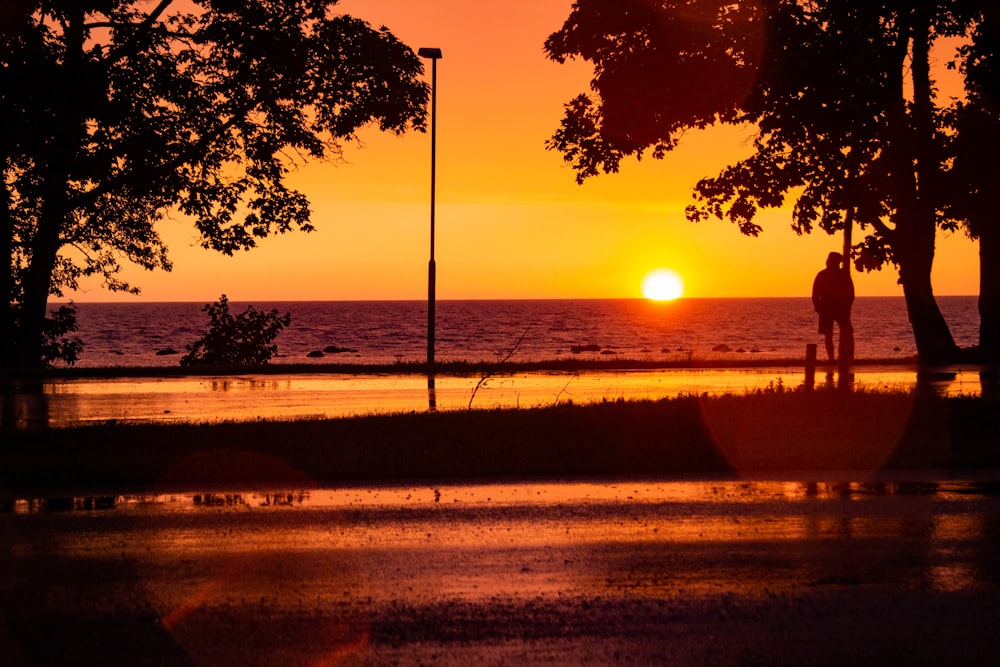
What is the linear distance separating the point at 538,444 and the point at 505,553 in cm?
512

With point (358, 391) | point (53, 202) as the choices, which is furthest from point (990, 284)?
point (53, 202)

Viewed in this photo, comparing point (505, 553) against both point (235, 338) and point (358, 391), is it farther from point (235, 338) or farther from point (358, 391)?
point (235, 338)

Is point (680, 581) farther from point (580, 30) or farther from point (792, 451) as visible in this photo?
point (580, 30)

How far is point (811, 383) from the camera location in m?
15.8

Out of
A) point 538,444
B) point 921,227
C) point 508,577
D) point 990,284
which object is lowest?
point 508,577

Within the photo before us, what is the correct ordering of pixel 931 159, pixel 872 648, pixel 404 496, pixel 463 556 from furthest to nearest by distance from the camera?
1. pixel 931 159
2. pixel 404 496
3. pixel 463 556
4. pixel 872 648

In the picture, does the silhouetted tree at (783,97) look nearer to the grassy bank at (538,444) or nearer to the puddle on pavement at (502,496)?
the grassy bank at (538,444)

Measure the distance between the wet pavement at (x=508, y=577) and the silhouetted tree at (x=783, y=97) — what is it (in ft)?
39.7

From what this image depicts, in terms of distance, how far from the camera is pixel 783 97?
20.3 meters

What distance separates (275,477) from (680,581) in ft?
17.2

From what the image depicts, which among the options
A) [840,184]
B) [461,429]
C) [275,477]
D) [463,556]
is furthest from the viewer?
[840,184]

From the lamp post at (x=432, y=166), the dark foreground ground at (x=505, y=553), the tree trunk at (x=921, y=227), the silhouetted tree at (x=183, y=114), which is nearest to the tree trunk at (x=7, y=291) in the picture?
the silhouetted tree at (x=183, y=114)

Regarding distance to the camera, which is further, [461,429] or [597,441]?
[461,429]

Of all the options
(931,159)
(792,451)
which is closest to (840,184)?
(931,159)
